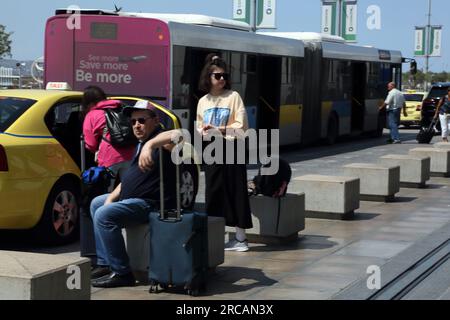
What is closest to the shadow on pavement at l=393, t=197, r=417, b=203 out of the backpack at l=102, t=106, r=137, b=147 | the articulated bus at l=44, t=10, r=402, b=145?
the articulated bus at l=44, t=10, r=402, b=145

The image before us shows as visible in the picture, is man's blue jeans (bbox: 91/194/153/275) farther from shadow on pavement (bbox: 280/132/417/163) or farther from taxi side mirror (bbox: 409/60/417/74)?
taxi side mirror (bbox: 409/60/417/74)

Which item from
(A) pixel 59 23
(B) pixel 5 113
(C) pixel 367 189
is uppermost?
(A) pixel 59 23

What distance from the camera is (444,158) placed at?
17078 millimetres

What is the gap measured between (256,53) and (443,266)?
42.3ft

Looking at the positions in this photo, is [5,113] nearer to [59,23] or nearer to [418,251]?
[418,251]

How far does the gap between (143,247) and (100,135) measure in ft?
5.80

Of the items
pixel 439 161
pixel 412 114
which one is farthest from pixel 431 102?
pixel 439 161

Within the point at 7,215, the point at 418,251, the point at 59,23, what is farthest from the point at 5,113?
the point at 59,23

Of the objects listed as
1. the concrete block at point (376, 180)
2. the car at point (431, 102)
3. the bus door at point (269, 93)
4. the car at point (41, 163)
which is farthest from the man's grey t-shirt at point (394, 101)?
the car at point (41, 163)

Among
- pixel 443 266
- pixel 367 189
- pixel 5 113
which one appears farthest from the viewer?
pixel 367 189

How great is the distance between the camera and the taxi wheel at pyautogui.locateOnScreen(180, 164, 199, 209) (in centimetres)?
979

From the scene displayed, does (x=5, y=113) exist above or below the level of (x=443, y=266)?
above
